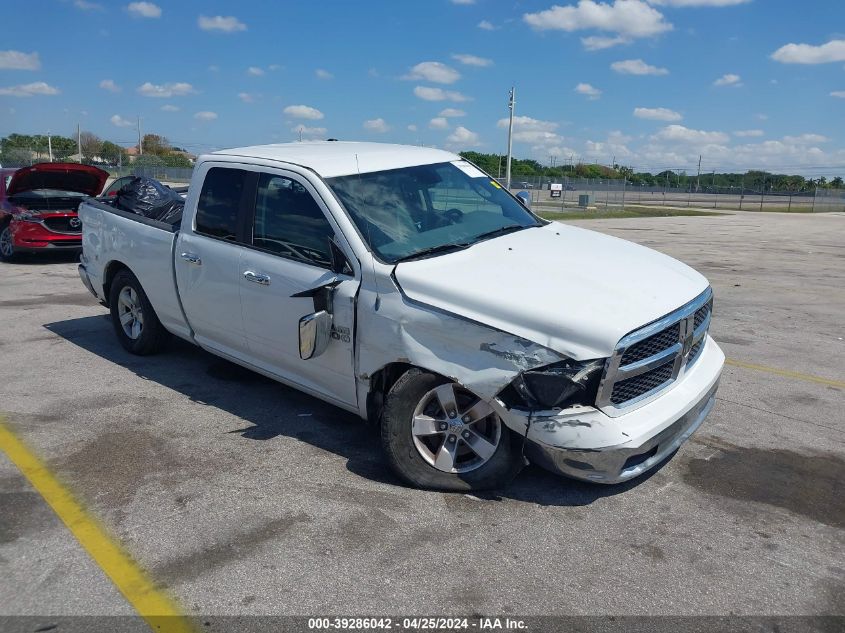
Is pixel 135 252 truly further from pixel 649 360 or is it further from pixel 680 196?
pixel 680 196

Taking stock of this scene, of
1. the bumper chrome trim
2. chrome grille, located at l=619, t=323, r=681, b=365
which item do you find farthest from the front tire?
chrome grille, located at l=619, t=323, r=681, b=365

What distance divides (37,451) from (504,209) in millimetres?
3571

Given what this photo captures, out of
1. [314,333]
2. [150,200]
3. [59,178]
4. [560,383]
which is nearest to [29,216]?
[59,178]

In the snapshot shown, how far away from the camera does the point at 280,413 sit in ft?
17.5

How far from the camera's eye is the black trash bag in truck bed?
6520 millimetres

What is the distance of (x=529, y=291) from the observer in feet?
12.5

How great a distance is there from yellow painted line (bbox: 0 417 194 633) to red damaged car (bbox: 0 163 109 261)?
875cm

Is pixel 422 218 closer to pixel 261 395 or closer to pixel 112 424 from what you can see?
pixel 261 395

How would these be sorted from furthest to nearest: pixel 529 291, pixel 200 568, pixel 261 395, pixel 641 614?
pixel 261 395 < pixel 529 291 < pixel 200 568 < pixel 641 614

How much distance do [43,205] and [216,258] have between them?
8.96 m

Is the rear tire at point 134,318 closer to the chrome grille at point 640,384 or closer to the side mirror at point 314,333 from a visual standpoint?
the side mirror at point 314,333

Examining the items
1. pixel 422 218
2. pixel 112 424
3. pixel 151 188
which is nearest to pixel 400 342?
pixel 422 218

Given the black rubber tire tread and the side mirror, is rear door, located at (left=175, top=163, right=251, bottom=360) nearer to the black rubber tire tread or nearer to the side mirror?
the side mirror

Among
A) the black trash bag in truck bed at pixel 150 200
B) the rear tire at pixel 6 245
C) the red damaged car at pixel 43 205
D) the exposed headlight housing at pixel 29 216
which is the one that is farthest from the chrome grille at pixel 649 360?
the rear tire at pixel 6 245
